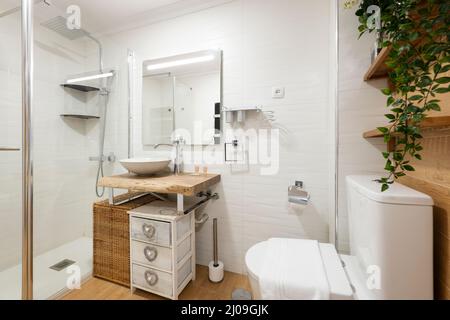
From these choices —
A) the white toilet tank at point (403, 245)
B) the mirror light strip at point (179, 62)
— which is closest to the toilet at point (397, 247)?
the white toilet tank at point (403, 245)

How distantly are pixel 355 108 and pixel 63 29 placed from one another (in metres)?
2.34

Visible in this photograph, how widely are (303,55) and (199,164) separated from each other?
116cm

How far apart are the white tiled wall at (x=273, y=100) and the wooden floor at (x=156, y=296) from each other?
0.16 metres

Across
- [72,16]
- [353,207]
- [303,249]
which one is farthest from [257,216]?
[72,16]

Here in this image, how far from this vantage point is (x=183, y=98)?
1813 mm

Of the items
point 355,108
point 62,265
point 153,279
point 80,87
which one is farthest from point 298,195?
point 80,87

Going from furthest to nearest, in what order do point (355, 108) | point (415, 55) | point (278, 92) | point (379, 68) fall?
1. point (278, 92)
2. point (355, 108)
3. point (379, 68)
4. point (415, 55)

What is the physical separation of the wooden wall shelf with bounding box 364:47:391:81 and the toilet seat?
98cm

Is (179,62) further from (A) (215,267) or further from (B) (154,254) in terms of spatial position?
(A) (215,267)

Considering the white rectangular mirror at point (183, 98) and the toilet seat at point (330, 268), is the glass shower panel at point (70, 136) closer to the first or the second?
the white rectangular mirror at point (183, 98)

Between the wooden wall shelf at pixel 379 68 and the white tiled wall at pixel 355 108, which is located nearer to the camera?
the wooden wall shelf at pixel 379 68

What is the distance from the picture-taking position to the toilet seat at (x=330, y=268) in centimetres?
79

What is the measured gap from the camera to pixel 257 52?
1574 mm
